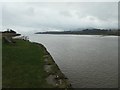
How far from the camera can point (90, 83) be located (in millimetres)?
23906

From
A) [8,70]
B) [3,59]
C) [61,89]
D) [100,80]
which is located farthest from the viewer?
[3,59]

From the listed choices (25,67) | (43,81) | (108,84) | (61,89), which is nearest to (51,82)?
(43,81)

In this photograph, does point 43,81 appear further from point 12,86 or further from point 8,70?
point 8,70

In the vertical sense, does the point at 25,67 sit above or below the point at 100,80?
above

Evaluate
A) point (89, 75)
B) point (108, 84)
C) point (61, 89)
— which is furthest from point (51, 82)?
point (89, 75)

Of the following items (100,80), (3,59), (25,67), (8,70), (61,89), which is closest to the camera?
(61,89)

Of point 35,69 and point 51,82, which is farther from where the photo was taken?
point 35,69

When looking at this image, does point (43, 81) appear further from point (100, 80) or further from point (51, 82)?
point (100, 80)

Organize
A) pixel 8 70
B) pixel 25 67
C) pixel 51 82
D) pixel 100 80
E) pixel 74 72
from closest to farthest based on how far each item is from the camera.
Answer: pixel 51 82, pixel 8 70, pixel 25 67, pixel 100 80, pixel 74 72

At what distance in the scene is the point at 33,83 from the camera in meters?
17.6

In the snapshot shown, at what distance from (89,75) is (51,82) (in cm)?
1072

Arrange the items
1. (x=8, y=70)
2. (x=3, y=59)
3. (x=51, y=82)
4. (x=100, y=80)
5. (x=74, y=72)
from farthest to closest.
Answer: (x=74, y=72), (x=3, y=59), (x=100, y=80), (x=8, y=70), (x=51, y=82)

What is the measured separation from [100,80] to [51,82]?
932 cm

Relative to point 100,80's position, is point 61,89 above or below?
above
